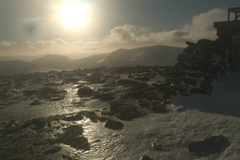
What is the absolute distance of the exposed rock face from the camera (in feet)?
38.4

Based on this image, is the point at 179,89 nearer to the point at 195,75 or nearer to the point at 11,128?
the point at 195,75

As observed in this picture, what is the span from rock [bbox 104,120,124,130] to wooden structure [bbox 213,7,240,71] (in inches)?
336

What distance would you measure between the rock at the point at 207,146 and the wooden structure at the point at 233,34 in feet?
24.7

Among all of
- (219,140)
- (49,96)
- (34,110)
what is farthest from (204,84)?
(49,96)

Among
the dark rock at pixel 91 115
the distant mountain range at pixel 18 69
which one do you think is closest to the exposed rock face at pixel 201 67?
the dark rock at pixel 91 115

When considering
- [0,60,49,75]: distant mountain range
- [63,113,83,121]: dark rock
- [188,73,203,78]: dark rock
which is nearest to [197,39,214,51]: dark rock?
[188,73,203,78]: dark rock

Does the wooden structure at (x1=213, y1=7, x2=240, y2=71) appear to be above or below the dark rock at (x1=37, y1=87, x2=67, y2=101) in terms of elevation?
above

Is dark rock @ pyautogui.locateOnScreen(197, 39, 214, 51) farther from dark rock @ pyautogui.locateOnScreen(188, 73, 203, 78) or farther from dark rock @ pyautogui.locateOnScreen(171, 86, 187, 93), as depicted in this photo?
dark rock @ pyautogui.locateOnScreen(171, 86, 187, 93)

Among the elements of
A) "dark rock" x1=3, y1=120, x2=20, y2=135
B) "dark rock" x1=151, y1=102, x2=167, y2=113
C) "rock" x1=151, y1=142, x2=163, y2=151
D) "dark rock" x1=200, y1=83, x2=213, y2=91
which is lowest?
"rock" x1=151, y1=142, x2=163, y2=151

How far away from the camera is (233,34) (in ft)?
42.1

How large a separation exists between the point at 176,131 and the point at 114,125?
2.68 m

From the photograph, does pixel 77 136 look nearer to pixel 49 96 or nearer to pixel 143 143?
pixel 143 143

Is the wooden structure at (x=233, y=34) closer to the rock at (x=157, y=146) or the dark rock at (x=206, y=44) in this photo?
the dark rock at (x=206, y=44)

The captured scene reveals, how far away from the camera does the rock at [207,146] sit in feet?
21.6
